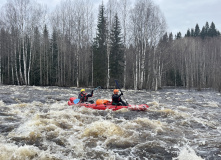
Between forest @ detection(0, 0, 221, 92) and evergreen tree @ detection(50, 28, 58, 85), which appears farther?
evergreen tree @ detection(50, 28, 58, 85)

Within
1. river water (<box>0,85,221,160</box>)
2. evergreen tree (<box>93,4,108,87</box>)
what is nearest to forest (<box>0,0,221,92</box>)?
evergreen tree (<box>93,4,108,87</box>)

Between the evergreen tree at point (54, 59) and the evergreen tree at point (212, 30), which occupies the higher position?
the evergreen tree at point (212, 30)

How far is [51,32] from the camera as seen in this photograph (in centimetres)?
3647

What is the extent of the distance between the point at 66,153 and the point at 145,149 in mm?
1812

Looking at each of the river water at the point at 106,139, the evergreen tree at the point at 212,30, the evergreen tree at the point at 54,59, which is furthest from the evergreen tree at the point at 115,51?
the evergreen tree at the point at 212,30

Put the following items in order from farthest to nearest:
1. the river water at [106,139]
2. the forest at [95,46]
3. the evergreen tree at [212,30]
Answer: the evergreen tree at [212,30]
the forest at [95,46]
the river water at [106,139]

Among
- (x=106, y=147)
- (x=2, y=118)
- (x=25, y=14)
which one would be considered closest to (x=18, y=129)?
(x=2, y=118)

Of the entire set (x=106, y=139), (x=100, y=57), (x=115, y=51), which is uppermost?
(x=115, y=51)

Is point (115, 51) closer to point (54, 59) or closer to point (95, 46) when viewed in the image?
point (95, 46)

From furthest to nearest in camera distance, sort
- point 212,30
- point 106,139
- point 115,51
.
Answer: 1. point 212,30
2. point 115,51
3. point 106,139

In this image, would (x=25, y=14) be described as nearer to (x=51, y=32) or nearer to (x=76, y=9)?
(x=76, y=9)

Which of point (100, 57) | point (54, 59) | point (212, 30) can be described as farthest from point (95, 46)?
point (212, 30)

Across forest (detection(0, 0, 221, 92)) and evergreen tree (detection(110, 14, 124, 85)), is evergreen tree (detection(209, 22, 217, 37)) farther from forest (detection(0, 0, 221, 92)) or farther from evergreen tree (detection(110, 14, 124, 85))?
evergreen tree (detection(110, 14, 124, 85))

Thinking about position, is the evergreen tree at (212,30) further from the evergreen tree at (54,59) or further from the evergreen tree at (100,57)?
the evergreen tree at (54,59)
